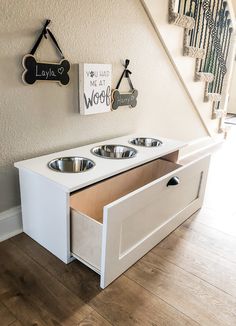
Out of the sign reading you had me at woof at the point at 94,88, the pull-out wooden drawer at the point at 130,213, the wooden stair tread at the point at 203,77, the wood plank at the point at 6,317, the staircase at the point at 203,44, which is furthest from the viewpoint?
the wooden stair tread at the point at 203,77

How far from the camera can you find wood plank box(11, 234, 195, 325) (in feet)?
2.88

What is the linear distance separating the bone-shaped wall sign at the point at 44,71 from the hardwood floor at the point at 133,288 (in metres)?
0.74

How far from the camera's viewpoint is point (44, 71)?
1.20 meters

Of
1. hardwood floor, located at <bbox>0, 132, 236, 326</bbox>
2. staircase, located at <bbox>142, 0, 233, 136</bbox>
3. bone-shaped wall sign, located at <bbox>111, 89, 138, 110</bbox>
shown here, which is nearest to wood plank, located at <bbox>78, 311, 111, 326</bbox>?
hardwood floor, located at <bbox>0, 132, 236, 326</bbox>

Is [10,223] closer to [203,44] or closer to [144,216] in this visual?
[144,216]

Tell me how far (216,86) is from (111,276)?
247 cm

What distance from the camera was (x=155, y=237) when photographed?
1.22 meters

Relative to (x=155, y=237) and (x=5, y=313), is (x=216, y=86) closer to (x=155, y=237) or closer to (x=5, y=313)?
(x=155, y=237)

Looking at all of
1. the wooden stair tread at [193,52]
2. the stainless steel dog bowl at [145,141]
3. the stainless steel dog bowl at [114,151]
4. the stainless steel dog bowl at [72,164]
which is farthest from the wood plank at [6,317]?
the wooden stair tread at [193,52]

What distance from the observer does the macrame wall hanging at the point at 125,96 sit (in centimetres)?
162

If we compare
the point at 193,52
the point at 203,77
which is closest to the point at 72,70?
the point at 193,52

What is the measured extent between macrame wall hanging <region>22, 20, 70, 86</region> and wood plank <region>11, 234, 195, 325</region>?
78 centimetres

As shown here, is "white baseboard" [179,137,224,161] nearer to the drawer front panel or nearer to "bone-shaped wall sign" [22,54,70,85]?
the drawer front panel

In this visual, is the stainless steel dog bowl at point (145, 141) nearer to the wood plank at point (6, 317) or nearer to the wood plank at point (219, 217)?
the wood plank at point (219, 217)
